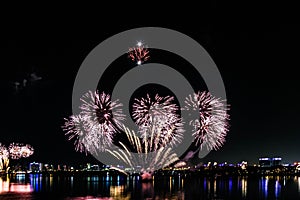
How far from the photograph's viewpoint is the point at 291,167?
640 feet

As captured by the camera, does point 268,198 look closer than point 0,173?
Yes

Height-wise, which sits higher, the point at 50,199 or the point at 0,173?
the point at 50,199

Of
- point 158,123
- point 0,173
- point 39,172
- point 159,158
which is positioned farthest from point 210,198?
point 39,172

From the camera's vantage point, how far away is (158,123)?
41812 millimetres

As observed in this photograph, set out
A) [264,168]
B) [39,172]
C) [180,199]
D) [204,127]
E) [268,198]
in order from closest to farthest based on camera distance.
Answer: [180,199] < [268,198] < [204,127] < [39,172] < [264,168]

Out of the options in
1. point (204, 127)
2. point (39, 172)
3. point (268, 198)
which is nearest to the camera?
point (268, 198)

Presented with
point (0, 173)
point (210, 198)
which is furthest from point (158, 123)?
point (0, 173)

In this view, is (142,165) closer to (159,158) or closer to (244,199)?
(159,158)

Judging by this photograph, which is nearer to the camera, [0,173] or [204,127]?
[204,127]

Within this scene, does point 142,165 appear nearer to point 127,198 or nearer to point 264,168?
point 127,198

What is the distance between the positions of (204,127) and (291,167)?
166 m

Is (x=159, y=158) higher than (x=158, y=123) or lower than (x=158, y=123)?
lower

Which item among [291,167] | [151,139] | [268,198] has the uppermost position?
[151,139]

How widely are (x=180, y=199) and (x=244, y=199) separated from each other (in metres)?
4.87
